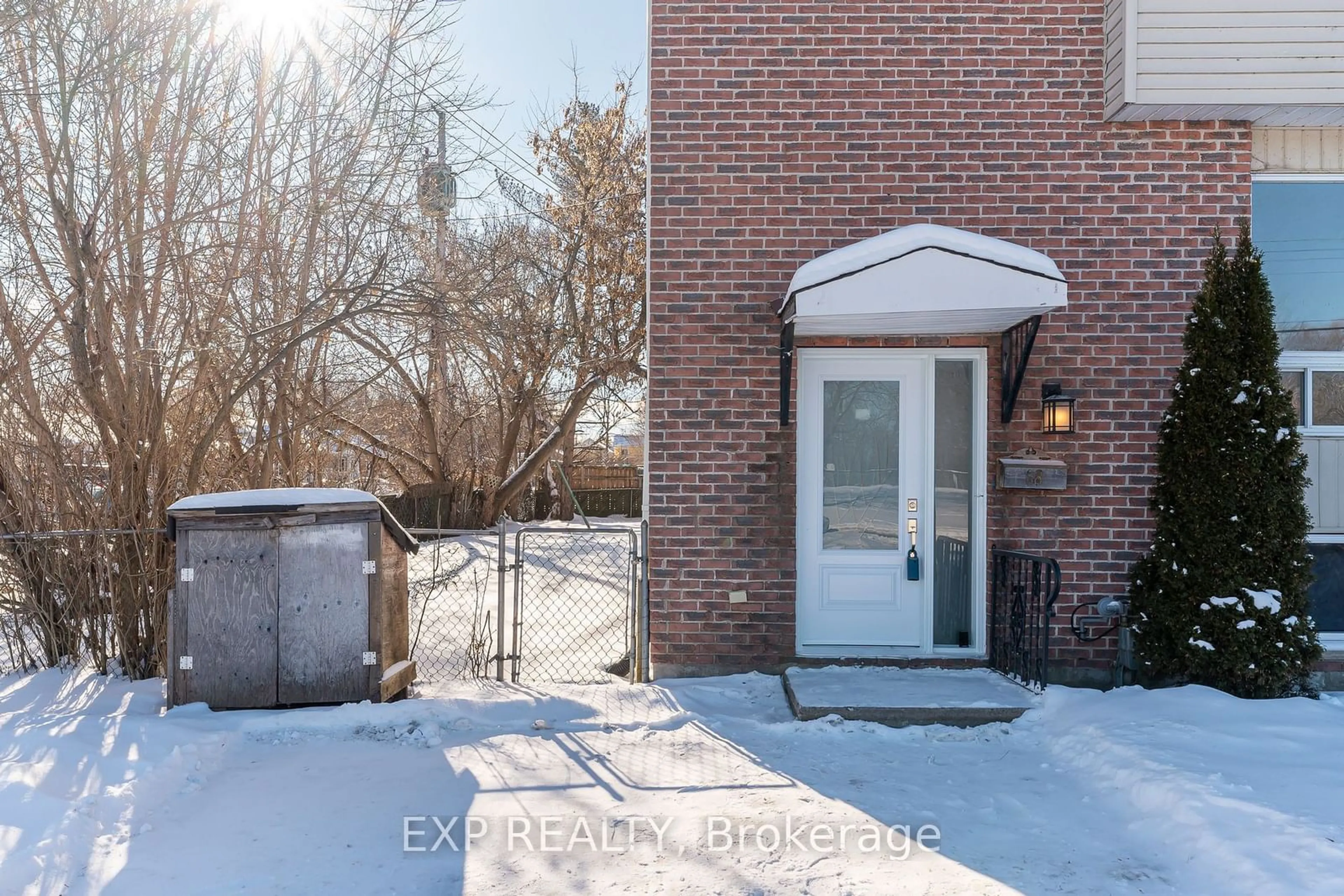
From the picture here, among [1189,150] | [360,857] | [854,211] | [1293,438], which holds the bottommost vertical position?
[360,857]

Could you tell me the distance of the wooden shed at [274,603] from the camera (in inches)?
193

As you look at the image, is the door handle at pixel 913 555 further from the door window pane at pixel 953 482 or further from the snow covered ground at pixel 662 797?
the snow covered ground at pixel 662 797

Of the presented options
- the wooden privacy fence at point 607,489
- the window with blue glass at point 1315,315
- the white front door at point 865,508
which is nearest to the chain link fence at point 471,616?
the white front door at point 865,508

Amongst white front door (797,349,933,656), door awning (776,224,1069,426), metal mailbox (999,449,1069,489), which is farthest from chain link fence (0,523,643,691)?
metal mailbox (999,449,1069,489)

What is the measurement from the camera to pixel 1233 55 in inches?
212

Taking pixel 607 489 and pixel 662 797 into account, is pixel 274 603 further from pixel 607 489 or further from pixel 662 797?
pixel 607 489

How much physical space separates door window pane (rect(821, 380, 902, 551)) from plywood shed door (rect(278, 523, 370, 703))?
3079 millimetres

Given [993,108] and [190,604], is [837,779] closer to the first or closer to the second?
[190,604]

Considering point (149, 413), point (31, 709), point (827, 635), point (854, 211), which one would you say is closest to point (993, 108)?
point (854, 211)

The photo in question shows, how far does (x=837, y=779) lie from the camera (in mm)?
4121

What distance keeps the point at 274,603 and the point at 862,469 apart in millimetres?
3863

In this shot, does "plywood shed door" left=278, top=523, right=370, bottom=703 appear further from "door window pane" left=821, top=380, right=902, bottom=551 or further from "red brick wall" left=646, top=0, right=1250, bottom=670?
"door window pane" left=821, top=380, right=902, bottom=551

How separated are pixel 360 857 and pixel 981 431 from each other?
14.8ft

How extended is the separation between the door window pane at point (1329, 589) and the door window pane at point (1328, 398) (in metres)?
0.85
